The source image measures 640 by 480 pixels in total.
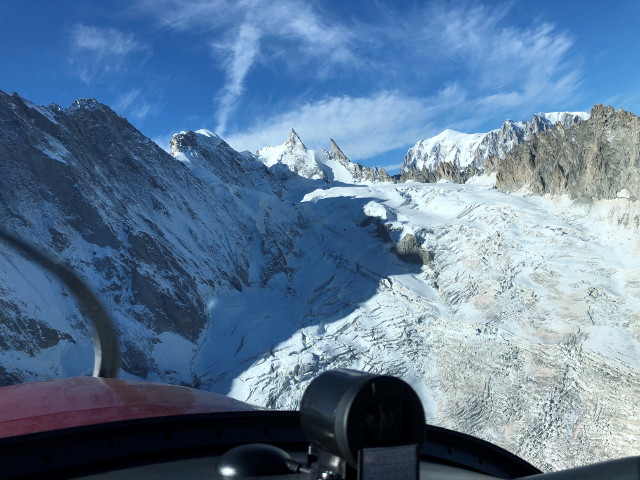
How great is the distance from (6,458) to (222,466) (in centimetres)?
69

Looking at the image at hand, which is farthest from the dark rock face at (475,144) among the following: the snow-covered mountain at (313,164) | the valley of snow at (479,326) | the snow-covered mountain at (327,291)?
the valley of snow at (479,326)

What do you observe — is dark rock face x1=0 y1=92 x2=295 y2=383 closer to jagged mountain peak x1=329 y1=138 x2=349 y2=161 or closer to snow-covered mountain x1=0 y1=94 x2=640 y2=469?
snow-covered mountain x1=0 y1=94 x2=640 y2=469

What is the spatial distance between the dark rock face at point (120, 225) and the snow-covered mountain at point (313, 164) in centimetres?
2557

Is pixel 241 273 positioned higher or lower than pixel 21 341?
higher

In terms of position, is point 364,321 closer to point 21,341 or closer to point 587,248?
point 587,248

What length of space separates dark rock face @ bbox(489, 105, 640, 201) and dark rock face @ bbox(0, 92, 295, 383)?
23034 mm

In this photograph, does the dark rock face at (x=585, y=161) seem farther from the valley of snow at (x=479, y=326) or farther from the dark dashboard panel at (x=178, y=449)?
the dark dashboard panel at (x=178, y=449)

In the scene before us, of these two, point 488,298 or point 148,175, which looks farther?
point 148,175

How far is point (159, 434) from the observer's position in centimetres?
220

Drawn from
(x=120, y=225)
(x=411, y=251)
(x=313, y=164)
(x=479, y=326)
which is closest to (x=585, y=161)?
(x=411, y=251)

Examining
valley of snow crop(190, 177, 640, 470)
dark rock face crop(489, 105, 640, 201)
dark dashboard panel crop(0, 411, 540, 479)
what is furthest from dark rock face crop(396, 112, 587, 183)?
dark dashboard panel crop(0, 411, 540, 479)

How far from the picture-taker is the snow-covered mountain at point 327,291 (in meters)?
29.2

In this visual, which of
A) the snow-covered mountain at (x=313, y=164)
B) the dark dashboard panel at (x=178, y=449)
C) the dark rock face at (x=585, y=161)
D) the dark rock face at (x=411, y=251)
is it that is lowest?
the dark dashboard panel at (x=178, y=449)

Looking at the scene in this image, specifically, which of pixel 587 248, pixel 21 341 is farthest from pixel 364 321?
pixel 21 341
